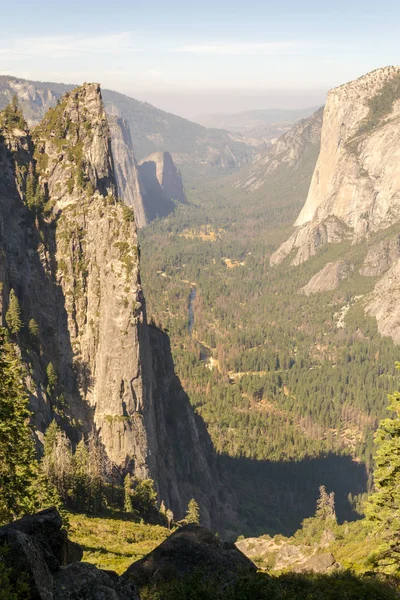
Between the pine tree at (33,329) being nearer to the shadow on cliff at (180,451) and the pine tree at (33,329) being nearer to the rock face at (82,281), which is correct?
the rock face at (82,281)

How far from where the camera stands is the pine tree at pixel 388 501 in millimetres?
33125

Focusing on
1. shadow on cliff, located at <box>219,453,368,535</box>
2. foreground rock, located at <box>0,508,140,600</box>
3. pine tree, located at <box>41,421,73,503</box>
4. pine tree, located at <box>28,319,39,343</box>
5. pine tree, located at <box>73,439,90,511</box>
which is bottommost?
shadow on cliff, located at <box>219,453,368,535</box>

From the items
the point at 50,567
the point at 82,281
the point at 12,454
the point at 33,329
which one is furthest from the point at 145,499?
the point at 50,567

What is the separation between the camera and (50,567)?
22.5 metres

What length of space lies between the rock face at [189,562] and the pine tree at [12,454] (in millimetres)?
9735

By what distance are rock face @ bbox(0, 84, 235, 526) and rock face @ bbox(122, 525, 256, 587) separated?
52.5m

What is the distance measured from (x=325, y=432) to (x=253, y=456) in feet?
130

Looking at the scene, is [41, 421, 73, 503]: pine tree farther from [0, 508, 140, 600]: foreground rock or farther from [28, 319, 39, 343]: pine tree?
[0, 508, 140, 600]: foreground rock

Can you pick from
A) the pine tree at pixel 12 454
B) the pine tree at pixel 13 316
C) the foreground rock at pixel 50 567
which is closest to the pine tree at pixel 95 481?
the pine tree at pixel 13 316

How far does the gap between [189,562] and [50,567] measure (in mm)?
12417

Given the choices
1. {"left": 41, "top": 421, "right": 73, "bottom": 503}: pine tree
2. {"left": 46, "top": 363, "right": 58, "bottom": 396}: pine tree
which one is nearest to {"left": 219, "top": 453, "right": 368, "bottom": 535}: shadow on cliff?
{"left": 46, "top": 363, "right": 58, "bottom": 396}: pine tree

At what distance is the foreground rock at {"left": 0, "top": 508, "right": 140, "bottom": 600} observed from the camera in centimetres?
1977

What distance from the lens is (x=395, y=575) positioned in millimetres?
32469

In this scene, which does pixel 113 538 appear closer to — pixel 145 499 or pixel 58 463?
pixel 58 463
